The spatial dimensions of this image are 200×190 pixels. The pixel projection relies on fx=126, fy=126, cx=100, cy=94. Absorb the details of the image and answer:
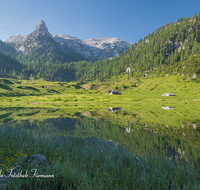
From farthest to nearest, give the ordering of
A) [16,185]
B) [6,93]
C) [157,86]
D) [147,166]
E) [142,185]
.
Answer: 1. [157,86]
2. [6,93]
3. [147,166]
4. [142,185]
5. [16,185]

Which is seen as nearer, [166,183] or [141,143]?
[166,183]

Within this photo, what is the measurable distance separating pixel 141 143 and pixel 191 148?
450cm

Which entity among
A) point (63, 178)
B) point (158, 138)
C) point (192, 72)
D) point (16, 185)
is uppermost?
point (192, 72)

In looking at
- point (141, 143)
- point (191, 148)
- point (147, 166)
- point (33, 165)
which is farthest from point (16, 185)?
point (191, 148)

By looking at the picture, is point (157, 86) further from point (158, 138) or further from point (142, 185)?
point (142, 185)

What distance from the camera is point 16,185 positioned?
500 centimetres

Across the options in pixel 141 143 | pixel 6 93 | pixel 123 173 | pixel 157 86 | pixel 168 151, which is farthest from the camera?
pixel 157 86

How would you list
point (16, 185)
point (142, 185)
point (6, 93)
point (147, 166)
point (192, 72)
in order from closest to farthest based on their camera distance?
point (16, 185), point (142, 185), point (147, 166), point (6, 93), point (192, 72)

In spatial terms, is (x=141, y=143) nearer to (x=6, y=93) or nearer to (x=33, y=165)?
(x=33, y=165)

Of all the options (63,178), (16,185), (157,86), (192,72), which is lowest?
(63,178)

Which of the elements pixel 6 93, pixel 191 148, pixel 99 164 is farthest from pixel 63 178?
pixel 6 93

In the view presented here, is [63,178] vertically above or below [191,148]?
above

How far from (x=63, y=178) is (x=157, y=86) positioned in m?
142

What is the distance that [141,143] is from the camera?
12922 mm
